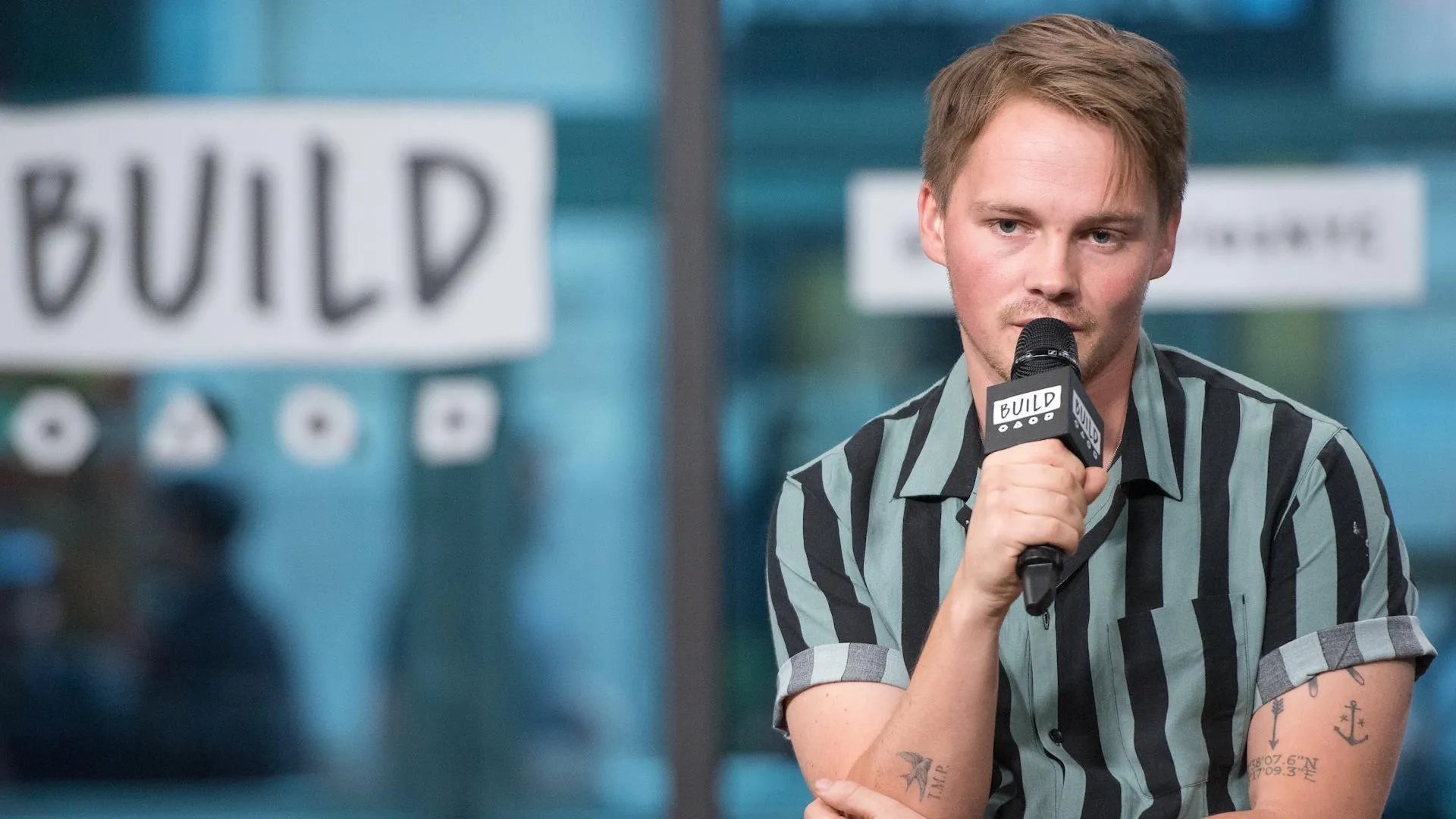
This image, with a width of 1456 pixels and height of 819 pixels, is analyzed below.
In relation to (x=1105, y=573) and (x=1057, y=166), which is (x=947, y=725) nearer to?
(x=1105, y=573)

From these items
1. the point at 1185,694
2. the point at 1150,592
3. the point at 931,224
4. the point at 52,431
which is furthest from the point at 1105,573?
the point at 52,431

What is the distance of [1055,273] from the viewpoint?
162cm

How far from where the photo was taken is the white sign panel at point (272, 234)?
362 centimetres

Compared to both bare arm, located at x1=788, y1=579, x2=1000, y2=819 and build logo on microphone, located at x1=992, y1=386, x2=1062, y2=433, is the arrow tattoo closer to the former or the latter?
bare arm, located at x1=788, y1=579, x2=1000, y2=819

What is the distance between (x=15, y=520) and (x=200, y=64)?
1.17m

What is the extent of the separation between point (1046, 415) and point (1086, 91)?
44 cm

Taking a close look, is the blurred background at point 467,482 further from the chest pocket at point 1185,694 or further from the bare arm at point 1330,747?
the bare arm at point 1330,747

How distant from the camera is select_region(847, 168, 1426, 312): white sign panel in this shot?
11.6 ft

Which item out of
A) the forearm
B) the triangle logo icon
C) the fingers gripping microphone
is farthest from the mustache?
the triangle logo icon

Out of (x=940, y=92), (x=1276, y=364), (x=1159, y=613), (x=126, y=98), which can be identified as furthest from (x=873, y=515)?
(x=126, y=98)

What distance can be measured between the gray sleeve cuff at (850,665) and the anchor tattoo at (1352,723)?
46 cm

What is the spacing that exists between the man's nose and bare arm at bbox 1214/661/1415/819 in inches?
19.1

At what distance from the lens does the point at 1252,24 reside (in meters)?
3.58

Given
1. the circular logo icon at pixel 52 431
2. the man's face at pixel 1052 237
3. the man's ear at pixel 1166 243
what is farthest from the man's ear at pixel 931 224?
the circular logo icon at pixel 52 431
